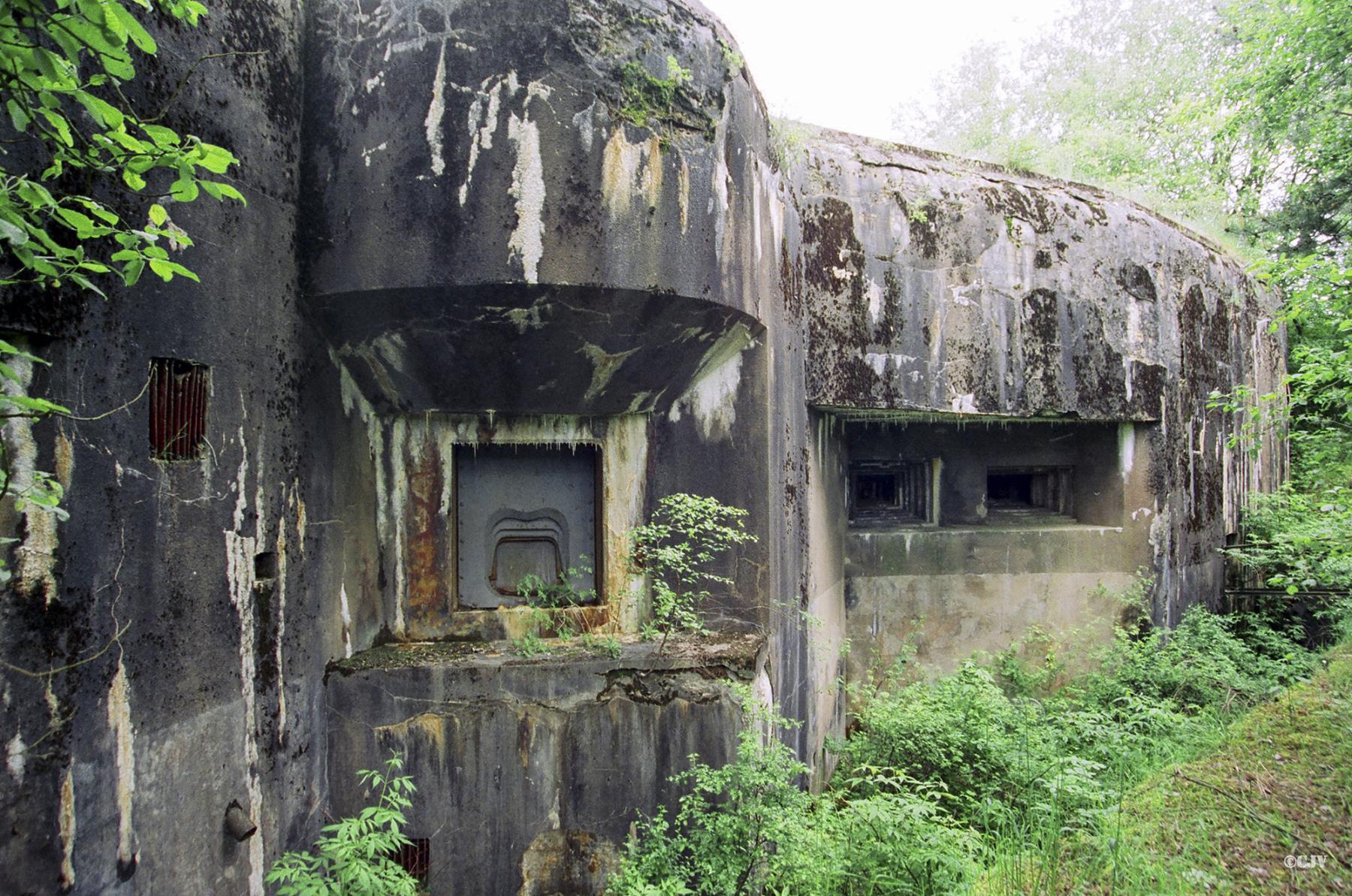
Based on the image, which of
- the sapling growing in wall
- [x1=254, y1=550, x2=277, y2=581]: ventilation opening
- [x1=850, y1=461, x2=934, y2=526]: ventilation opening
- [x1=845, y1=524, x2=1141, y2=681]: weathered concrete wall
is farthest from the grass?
[x1=254, y1=550, x2=277, y2=581]: ventilation opening

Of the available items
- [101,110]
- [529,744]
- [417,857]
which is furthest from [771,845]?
[101,110]

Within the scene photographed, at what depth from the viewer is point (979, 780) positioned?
457 cm

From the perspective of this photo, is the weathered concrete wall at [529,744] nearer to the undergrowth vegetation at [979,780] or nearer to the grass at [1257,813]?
the undergrowth vegetation at [979,780]

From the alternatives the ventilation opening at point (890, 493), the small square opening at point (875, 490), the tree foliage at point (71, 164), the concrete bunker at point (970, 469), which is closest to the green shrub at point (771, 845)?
the tree foliage at point (71, 164)

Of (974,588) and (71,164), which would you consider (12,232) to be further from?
(974,588)

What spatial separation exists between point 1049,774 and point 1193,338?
4638 millimetres

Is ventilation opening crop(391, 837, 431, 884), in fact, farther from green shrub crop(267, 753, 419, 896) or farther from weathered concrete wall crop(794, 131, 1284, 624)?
weathered concrete wall crop(794, 131, 1284, 624)

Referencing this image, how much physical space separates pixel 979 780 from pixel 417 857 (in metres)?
3.31

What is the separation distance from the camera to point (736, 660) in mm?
3629

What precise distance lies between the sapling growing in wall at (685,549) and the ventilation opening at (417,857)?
57.2 inches

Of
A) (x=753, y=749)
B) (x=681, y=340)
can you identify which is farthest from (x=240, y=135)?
(x=753, y=749)

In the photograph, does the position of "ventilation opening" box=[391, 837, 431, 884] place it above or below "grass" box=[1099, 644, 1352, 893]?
below

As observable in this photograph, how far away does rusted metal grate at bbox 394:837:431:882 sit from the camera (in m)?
3.48

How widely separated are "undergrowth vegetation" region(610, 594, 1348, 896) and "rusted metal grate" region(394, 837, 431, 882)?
90 cm
